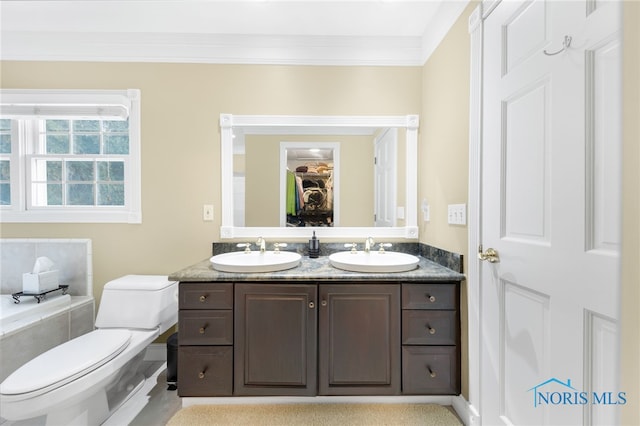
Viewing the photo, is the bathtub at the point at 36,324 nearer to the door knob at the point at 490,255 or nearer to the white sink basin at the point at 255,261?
the white sink basin at the point at 255,261

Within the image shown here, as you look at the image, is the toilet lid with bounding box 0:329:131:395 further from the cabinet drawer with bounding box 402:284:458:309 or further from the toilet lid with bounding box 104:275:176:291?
the cabinet drawer with bounding box 402:284:458:309

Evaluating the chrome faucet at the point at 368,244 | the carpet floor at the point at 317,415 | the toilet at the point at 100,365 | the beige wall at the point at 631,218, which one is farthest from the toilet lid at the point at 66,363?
the beige wall at the point at 631,218

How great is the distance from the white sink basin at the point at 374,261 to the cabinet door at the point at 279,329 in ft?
0.76

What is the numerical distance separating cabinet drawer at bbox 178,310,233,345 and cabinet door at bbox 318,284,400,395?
1.64ft

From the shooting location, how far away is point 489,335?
49.5 inches

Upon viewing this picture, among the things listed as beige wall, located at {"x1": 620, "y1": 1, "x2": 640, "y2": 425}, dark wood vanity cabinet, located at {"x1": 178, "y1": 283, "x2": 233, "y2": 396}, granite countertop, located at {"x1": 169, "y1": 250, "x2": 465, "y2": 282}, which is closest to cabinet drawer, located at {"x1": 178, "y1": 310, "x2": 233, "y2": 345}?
dark wood vanity cabinet, located at {"x1": 178, "y1": 283, "x2": 233, "y2": 396}

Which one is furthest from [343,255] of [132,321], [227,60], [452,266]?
[227,60]

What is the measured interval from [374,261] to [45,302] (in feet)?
7.06

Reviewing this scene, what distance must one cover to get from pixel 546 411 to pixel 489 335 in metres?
0.32

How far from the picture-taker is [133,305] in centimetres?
174

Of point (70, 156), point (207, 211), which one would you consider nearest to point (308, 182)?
point (207, 211)

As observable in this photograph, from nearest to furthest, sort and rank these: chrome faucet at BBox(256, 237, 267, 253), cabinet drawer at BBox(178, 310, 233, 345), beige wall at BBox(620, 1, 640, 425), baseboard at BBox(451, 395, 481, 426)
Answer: beige wall at BBox(620, 1, 640, 425)
baseboard at BBox(451, 395, 481, 426)
cabinet drawer at BBox(178, 310, 233, 345)
chrome faucet at BBox(256, 237, 267, 253)

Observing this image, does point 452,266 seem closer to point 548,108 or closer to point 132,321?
point 548,108

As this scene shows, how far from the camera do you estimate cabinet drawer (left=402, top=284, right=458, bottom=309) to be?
1455 mm
